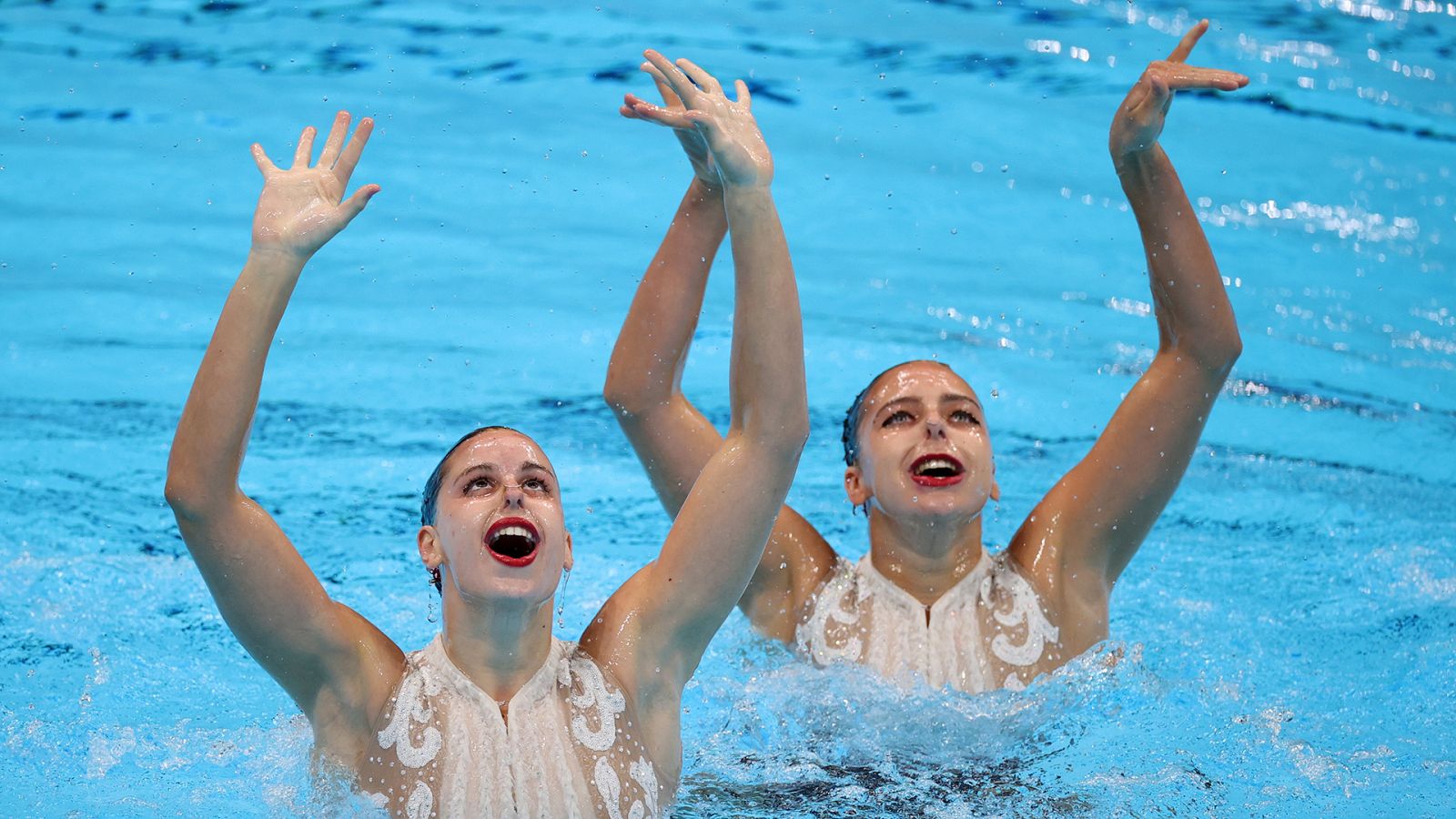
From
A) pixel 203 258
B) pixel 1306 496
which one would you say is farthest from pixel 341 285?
pixel 1306 496

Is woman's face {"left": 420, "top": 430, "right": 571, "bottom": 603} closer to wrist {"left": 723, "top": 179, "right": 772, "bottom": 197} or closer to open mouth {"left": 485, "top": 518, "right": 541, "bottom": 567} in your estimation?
open mouth {"left": 485, "top": 518, "right": 541, "bottom": 567}

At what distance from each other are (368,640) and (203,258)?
4.45 m

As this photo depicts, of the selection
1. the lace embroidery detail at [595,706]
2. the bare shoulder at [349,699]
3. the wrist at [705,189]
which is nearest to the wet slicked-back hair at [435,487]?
the bare shoulder at [349,699]

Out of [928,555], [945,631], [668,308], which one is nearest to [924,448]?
[928,555]

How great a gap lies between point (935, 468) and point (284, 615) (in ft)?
5.12

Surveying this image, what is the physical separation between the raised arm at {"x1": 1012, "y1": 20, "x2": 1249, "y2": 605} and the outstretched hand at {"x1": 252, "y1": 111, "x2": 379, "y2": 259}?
1565 mm

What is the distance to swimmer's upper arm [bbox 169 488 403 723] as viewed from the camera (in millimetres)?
2783

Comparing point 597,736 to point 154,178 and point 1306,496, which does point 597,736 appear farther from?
point 154,178

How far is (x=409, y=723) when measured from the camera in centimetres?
300

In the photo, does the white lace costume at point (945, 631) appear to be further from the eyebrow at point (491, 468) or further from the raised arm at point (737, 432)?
the eyebrow at point (491, 468)

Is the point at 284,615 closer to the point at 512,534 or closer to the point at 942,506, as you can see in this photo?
the point at 512,534

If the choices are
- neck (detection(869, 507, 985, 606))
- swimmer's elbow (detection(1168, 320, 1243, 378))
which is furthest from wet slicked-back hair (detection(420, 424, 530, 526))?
swimmer's elbow (detection(1168, 320, 1243, 378))

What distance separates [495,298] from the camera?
7.04 m

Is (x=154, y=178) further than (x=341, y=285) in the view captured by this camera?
Yes
